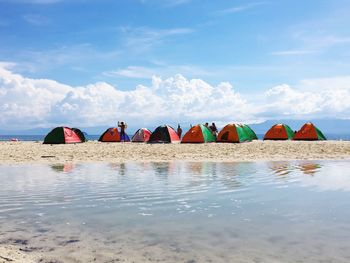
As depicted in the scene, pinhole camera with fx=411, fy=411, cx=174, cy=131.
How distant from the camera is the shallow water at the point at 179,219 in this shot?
21.6ft

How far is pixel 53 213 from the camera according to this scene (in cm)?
960

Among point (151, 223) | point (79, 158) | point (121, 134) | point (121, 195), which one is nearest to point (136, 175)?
point (121, 195)

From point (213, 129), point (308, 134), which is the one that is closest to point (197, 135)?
point (213, 129)

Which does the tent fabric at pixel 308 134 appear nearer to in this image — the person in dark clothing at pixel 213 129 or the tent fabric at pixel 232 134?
the tent fabric at pixel 232 134

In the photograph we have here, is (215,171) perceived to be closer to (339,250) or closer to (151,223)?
(151,223)

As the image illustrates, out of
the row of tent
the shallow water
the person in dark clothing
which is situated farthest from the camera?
the person in dark clothing

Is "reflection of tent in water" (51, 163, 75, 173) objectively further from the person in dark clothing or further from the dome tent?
the person in dark clothing

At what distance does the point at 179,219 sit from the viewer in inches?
349

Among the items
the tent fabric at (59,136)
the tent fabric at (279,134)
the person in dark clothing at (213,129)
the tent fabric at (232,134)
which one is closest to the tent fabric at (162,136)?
the person in dark clothing at (213,129)

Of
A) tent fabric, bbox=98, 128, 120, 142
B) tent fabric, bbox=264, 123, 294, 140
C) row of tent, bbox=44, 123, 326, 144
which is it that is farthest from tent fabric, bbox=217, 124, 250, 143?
tent fabric, bbox=98, 128, 120, 142

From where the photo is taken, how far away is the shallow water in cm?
658

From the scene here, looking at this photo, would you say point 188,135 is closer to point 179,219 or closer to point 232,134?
point 232,134

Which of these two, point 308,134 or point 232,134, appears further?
point 308,134

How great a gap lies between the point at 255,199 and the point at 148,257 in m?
5.61
